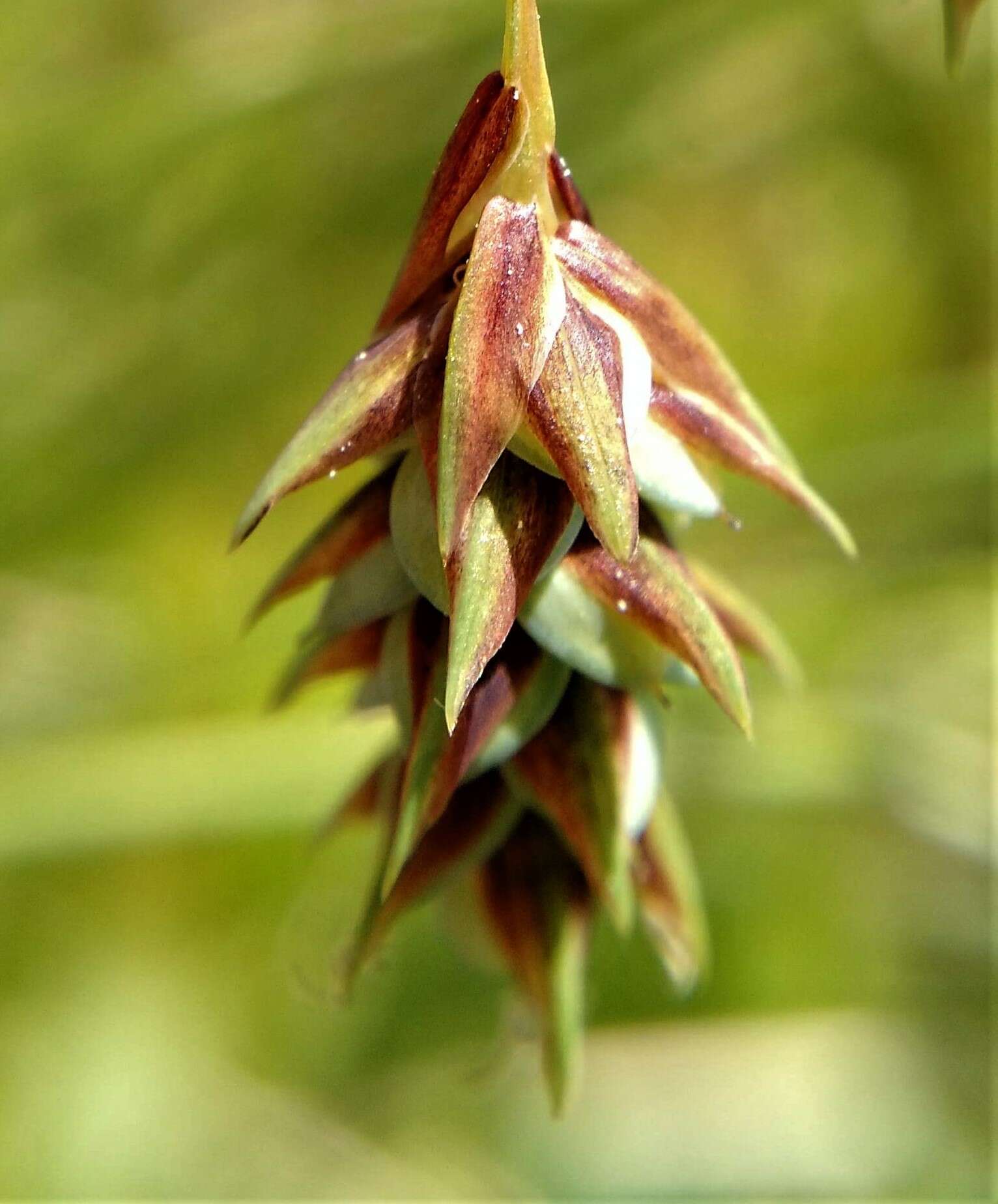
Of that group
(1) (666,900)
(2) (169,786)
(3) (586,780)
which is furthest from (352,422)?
(2) (169,786)

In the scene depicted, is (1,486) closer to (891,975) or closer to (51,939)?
(51,939)

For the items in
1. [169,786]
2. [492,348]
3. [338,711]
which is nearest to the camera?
[492,348]

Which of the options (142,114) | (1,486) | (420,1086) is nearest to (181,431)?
(1,486)

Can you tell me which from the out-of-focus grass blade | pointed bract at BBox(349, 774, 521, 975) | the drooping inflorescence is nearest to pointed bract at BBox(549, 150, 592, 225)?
the drooping inflorescence

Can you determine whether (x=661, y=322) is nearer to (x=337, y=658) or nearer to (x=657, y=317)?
(x=657, y=317)

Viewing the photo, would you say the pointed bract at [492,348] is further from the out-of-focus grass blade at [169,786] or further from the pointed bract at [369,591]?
the out-of-focus grass blade at [169,786]

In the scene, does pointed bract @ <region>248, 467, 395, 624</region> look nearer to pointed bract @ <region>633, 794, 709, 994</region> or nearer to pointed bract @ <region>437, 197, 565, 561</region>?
pointed bract @ <region>437, 197, 565, 561</region>

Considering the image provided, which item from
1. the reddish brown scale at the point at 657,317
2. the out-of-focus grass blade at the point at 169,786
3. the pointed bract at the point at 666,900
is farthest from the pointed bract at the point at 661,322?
the out-of-focus grass blade at the point at 169,786
